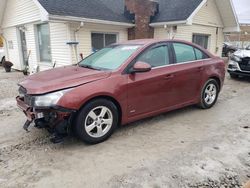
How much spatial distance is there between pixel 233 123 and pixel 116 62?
104 inches

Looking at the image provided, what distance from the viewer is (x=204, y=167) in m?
3.00

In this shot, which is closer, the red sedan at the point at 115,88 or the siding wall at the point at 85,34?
the red sedan at the point at 115,88

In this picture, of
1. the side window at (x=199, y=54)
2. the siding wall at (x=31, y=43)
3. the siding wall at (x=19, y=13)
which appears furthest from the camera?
the siding wall at (x=31, y=43)

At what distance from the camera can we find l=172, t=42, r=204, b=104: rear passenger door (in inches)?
179

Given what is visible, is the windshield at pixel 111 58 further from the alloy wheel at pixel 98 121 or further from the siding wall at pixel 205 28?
the siding wall at pixel 205 28

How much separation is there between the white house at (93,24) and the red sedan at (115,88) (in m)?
5.14

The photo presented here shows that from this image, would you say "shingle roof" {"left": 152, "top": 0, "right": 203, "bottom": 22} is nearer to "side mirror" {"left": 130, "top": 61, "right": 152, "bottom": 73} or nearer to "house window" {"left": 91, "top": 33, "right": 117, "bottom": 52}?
"house window" {"left": 91, "top": 33, "right": 117, "bottom": 52}

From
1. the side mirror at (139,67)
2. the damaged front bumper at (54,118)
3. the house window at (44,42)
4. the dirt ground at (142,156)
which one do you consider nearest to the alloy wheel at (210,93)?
the dirt ground at (142,156)

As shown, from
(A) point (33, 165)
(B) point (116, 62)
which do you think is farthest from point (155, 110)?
(A) point (33, 165)

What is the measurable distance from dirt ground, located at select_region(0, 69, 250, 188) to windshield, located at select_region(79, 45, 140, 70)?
1.22m

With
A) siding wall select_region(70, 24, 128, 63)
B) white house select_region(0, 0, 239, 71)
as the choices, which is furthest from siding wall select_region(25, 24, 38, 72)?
siding wall select_region(70, 24, 128, 63)

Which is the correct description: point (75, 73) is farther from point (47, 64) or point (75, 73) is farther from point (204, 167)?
point (47, 64)

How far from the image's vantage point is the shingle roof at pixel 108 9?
9.02 meters

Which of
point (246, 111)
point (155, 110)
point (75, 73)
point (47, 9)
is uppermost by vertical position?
point (47, 9)
